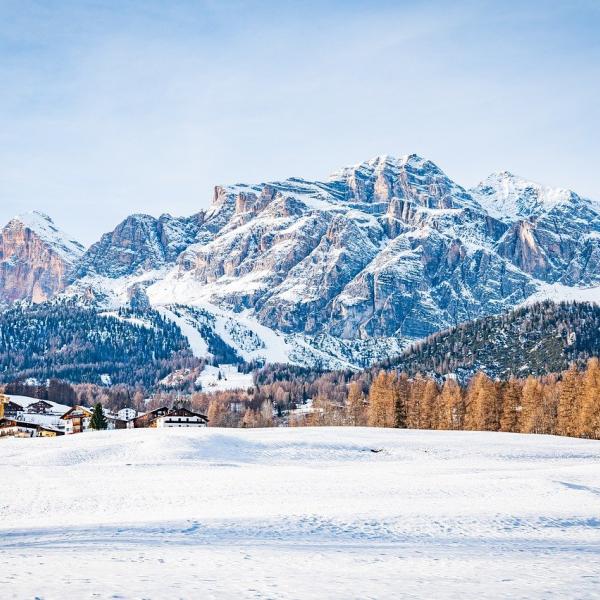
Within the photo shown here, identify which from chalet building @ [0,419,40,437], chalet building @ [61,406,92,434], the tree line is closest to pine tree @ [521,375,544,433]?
the tree line

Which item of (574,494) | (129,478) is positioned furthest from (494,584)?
(129,478)

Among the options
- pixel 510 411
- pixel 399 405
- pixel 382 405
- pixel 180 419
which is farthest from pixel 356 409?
pixel 510 411

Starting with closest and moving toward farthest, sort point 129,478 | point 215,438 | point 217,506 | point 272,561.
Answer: point 272,561
point 217,506
point 129,478
point 215,438

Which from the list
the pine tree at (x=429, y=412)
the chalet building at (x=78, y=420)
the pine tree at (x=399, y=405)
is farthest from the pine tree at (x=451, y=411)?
the chalet building at (x=78, y=420)

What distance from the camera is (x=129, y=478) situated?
6316 cm

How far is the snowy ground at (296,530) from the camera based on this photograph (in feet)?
76.1

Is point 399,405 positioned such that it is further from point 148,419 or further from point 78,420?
point 78,420

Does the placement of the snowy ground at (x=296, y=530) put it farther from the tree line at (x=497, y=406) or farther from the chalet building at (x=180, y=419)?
the chalet building at (x=180, y=419)

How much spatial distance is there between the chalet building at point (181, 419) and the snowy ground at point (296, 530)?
93039mm

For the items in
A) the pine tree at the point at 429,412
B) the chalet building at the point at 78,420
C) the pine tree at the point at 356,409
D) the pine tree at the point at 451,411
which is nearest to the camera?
the pine tree at the point at 451,411

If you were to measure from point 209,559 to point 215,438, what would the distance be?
7300 centimetres

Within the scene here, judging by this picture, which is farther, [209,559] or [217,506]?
[217,506]

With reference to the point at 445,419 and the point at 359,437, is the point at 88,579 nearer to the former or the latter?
the point at 359,437

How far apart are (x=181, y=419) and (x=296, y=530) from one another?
144347 mm
